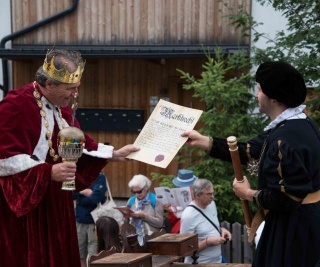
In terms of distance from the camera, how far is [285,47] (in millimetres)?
7070

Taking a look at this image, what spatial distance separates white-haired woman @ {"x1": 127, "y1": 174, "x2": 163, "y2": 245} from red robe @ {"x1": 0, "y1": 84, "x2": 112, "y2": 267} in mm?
2650

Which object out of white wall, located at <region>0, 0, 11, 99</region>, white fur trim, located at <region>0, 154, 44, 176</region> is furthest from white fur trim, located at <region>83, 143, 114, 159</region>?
white wall, located at <region>0, 0, 11, 99</region>

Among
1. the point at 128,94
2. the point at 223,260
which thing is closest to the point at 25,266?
the point at 223,260

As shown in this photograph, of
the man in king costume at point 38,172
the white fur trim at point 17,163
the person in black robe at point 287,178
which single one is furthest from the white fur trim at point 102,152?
the person in black robe at point 287,178

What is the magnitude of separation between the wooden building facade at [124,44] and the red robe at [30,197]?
778cm

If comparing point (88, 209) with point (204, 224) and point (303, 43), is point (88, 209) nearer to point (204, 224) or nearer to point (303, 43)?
point (204, 224)

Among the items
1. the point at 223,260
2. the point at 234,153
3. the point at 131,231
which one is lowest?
the point at 223,260

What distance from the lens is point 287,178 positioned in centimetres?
378

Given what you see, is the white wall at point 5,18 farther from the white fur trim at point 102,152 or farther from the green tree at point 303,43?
the white fur trim at point 102,152

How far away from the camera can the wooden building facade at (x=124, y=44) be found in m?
12.3

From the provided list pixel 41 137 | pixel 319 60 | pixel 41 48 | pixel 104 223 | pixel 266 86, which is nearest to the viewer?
pixel 266 86

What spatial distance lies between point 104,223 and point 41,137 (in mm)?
1632

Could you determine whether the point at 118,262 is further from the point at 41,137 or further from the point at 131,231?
the point at 131,231

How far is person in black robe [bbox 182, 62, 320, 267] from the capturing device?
12.4ft
